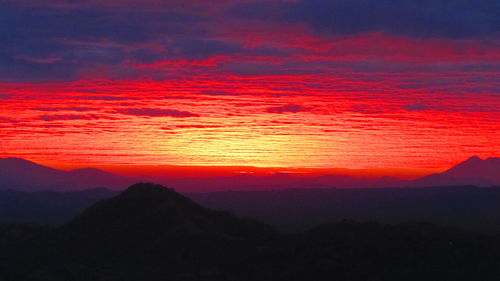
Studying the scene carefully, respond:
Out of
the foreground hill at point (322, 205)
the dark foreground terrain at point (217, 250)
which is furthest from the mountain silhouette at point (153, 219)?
the foreground hill at point (322, 205)

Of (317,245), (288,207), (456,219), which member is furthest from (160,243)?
(288,207)

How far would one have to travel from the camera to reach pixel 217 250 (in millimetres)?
47188

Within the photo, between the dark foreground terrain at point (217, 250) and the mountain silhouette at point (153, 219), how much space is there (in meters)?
0.08

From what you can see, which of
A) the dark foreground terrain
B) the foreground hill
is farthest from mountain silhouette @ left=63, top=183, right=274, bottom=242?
the foreground hill

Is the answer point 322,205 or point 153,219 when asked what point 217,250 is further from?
point 322,205

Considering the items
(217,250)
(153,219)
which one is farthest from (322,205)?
(217,250)

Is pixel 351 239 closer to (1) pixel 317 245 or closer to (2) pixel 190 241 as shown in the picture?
(1) pixel 317 245

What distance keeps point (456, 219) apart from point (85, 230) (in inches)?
2172

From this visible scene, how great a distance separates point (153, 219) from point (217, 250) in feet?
30.6

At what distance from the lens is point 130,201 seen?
58.0 meters

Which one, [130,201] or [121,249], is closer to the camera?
[121,249]

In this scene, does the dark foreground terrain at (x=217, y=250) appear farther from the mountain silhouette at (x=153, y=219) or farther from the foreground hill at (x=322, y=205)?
the foreground hill at (x=322, y=205)

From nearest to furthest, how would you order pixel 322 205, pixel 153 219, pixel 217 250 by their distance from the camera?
pixel 217 250, pixel 153 219, pixel 322 205

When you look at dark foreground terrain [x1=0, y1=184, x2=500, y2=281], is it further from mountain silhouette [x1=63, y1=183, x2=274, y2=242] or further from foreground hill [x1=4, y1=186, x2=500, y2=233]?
foreground hill [x1=4, y1=186, x2=500, y2=233]
